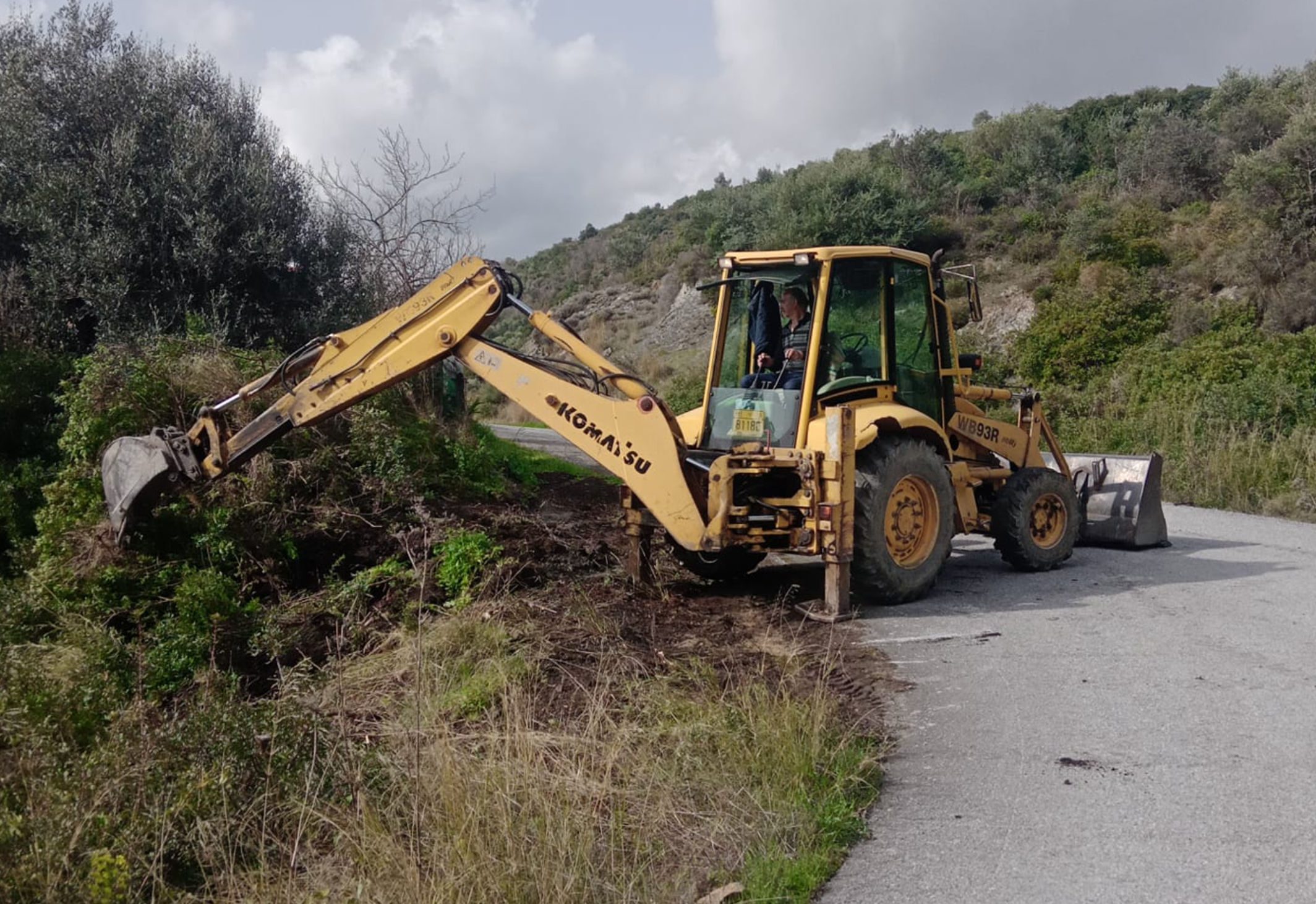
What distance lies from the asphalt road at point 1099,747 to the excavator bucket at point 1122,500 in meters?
1.93

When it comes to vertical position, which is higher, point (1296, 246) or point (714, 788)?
point (1296, 246)

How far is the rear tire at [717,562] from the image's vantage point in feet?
31.9

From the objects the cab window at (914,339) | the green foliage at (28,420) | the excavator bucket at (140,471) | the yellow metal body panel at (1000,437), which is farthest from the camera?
the green foliage at (28,420)

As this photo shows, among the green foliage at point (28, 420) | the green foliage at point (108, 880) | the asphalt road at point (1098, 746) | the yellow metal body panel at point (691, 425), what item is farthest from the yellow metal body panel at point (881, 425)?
the green foliage at point (28, 420)

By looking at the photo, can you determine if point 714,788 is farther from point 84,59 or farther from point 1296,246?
point 1296,246

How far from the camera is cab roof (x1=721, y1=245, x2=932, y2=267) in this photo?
888cm

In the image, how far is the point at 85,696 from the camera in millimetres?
5793

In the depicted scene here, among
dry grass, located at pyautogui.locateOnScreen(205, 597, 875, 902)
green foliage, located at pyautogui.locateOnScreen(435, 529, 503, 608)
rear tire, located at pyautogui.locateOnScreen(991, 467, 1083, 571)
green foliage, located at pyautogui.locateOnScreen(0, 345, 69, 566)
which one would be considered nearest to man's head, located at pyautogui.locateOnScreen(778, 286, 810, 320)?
rear tire, located at pyautogui.locateOnScreen(991, 467, 1083, 571)

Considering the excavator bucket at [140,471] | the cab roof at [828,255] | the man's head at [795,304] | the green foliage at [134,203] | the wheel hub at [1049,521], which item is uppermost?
the green foliage at [134,203]

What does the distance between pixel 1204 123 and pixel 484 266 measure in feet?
119

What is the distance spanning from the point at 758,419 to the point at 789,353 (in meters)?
0.59

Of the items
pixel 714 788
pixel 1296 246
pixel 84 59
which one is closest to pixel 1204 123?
pixel 1296 246

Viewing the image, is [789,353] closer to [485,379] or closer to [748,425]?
[748,425]

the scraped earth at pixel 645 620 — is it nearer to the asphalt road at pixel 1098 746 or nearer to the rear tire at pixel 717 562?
the rear tire at pixel 717 562
